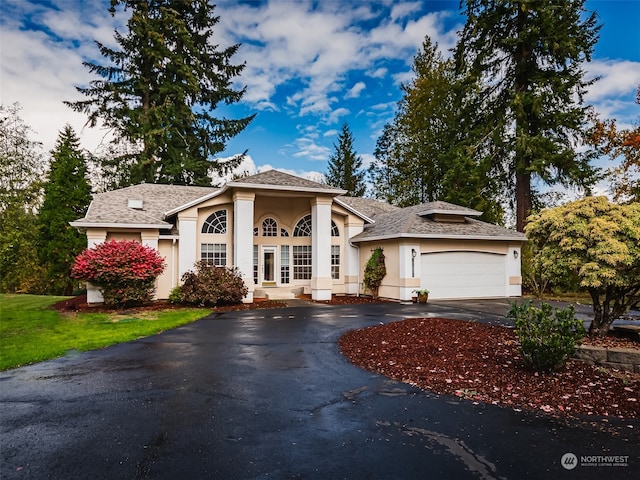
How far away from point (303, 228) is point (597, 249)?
44.5 feet

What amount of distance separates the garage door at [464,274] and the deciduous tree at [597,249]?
29.0 feet

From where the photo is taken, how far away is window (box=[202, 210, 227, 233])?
648 inches

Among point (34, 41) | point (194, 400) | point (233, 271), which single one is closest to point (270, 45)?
point (34, 41)

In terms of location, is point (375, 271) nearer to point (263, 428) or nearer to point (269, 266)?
point (269, 266)

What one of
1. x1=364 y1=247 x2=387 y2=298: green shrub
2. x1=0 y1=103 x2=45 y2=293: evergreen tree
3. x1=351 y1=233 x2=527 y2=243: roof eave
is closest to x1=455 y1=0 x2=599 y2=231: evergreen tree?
x1=351 y1=233 x2=527 y2=243: roof eave

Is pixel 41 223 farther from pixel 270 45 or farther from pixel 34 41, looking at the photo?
pixel 270 45

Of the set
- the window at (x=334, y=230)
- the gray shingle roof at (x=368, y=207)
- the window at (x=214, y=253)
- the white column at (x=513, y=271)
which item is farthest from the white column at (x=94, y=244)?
the white column at (x=513, y=271)

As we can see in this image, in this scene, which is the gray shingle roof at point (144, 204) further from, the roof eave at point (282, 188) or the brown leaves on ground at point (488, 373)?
the brown leaves on ground at point (488, 373)

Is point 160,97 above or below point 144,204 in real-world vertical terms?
above

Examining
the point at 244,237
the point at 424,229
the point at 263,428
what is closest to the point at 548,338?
the point at 263,428

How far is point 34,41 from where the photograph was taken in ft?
36.0

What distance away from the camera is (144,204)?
17.8 m

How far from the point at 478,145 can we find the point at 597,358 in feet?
67.1

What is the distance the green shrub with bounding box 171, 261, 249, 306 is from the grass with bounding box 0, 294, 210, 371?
91 centimetres
